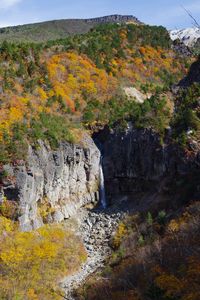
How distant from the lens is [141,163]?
60000mm

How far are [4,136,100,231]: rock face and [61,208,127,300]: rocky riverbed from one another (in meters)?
2.32

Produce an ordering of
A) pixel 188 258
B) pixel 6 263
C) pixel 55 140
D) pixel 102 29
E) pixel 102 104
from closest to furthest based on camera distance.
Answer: pixel 188 258, pixel 6 263, pixel 55 140, pixel 102 104, pixel 102 29

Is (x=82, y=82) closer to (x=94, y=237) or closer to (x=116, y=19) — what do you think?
(x=94, y=237)

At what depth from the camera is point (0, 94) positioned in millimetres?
60219

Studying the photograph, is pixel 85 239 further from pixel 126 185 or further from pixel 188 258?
pixel 188 258

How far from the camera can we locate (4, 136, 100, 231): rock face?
169ft

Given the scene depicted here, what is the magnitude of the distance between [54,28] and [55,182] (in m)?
137

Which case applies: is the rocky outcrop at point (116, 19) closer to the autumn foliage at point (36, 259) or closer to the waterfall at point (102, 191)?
the waterfall at point (102, 191)

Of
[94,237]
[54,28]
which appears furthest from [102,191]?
[54,28]

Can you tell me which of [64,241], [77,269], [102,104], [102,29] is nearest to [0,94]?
[102,104]

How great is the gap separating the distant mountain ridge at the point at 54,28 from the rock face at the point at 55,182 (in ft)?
349

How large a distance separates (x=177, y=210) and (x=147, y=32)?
160 feet

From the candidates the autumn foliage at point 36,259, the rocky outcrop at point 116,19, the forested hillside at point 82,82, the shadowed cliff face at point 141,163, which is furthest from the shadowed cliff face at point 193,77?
the rocky outcrop at point 116,19

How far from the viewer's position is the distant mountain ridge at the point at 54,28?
16398 cm
